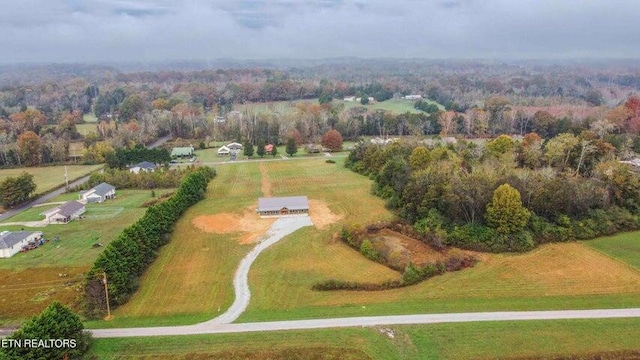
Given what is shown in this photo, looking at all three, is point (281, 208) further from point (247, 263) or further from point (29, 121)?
point (29, 121)

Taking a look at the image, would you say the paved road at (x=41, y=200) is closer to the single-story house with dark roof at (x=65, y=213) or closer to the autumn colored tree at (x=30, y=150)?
the single-story house with dark roof at (x=65, y=213)

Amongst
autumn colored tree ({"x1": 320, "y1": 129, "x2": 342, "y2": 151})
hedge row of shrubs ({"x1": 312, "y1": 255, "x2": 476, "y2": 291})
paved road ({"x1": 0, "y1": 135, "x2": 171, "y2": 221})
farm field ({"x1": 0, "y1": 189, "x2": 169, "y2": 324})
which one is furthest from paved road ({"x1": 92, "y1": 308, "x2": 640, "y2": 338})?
autumn colored tree ({"x1": 320, "y1": 129, "x2": 342, "y2": 151})

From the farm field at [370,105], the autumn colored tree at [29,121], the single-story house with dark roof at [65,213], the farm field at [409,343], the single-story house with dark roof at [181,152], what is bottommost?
the farm field at [409,343]

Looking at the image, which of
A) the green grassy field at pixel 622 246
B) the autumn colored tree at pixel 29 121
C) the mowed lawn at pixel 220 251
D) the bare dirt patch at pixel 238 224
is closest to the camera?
the mowed lawn at pixel 220 251

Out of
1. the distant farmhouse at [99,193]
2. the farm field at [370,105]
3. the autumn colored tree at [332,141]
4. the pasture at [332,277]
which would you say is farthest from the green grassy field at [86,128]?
the pasture at [332,277]

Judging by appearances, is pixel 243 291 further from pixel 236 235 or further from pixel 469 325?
pixel 469 325

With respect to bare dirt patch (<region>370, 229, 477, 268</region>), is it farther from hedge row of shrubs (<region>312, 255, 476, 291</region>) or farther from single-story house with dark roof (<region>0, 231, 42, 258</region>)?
single-story house with dark roof (<region>0, 231, 42, 258</region>)

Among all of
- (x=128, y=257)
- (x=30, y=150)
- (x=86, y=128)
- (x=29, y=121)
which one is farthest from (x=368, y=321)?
(x=86, y=128)
